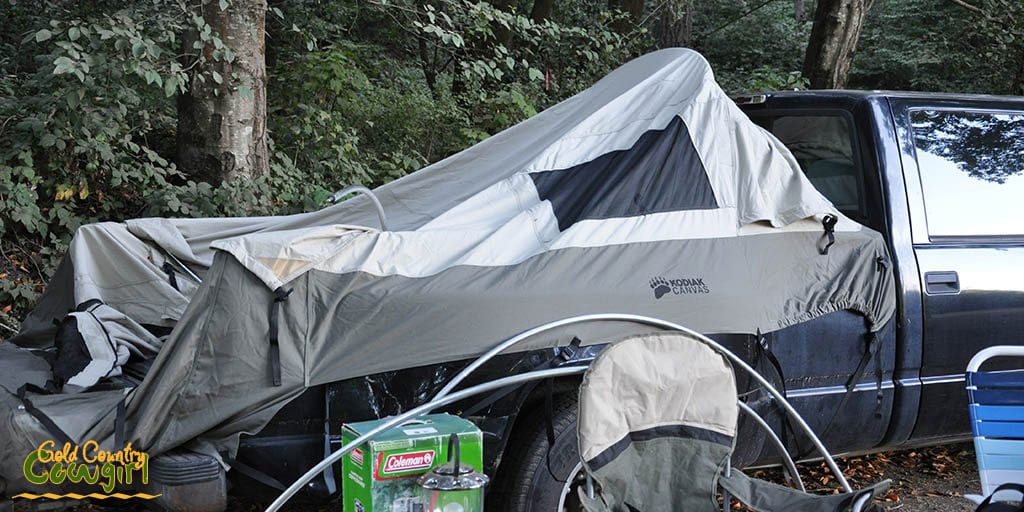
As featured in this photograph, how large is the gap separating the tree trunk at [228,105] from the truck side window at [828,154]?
12.8ft

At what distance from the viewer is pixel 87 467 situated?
11.0ft

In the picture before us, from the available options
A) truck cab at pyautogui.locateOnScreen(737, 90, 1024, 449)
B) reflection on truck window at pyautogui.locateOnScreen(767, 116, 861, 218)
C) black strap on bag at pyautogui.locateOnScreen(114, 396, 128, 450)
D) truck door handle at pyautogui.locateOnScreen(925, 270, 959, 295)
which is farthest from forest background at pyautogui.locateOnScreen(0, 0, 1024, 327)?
truck door handle at pyautogui.locateOnScreen(925, 270, 959, 295)

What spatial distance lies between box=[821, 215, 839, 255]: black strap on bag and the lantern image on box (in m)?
1.96

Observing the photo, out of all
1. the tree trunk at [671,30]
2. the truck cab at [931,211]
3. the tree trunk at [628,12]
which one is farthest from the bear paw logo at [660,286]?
the tree trunk at [671,30]

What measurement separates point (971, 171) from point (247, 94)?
4794mm

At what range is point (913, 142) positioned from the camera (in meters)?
4.83

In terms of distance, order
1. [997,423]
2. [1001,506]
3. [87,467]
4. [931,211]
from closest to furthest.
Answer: [1001,506] < [87,467] < [997,423] < [931,211]

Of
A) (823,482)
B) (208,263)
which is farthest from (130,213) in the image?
(823,482)

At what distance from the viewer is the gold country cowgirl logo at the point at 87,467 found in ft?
10.9

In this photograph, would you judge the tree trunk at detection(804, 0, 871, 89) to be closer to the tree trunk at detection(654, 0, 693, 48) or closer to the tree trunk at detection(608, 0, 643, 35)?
the tree trunk at detection(608, 0, 643, 35)

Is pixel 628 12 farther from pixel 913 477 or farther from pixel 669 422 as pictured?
pixel 669 422

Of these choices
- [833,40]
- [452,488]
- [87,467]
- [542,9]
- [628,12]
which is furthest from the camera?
[542,9]

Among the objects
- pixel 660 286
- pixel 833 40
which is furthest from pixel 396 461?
pixel 833 40

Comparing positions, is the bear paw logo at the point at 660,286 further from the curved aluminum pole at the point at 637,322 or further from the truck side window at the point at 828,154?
the truck side window at the point at 828,154
